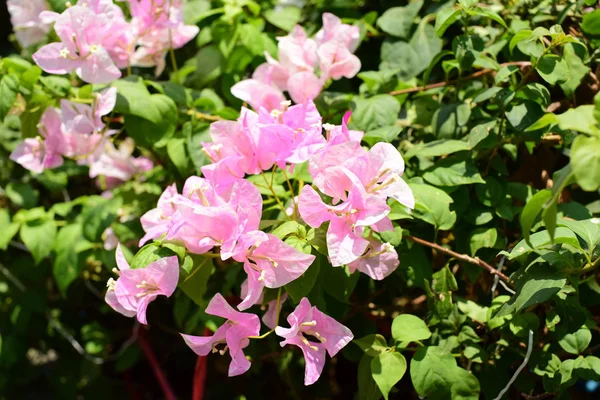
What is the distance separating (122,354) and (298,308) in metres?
0.90

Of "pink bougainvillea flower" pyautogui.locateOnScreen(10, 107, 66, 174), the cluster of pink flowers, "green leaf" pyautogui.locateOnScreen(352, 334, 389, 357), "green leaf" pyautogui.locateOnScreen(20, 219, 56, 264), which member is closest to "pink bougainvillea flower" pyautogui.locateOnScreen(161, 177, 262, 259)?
the cluster of pink flowers

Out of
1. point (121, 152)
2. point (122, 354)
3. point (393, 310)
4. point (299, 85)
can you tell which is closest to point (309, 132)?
point (299, 85)

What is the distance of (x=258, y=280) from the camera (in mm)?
791

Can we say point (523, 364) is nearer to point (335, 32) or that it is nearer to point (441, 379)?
point (441, 379)

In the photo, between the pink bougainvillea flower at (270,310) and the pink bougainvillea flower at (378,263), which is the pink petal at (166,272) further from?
the pink bougainvillea flower at (378,263)

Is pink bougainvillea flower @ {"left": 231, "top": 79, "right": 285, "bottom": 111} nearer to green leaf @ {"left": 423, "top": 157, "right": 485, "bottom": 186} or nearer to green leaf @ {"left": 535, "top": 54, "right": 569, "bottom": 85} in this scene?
green leaf @ {"left": 423, "top": 157, "right": 485, "bottom": 186}

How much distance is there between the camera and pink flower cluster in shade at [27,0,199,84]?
3.36 ft

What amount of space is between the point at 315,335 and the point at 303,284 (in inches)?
2.5

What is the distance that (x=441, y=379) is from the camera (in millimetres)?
867

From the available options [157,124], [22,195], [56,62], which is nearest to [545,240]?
[157,124]

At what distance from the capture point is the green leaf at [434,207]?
3.06 feet

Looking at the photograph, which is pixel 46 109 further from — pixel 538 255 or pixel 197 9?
pixel 538 255

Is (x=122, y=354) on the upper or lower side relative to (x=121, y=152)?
lower

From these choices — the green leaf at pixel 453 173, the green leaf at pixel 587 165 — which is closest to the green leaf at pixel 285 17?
the green leaf at pixel 453 173
